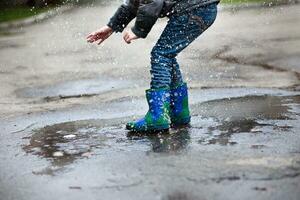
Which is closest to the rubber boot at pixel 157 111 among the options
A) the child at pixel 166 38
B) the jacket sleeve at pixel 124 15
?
the child at pixel 166 38

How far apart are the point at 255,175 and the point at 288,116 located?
1.53 meters

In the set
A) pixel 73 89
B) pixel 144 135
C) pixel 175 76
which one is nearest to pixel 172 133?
pixel 144 135

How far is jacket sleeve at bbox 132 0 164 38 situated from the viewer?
3.88 m

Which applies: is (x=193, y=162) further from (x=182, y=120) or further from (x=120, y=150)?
(x=182, y=120)

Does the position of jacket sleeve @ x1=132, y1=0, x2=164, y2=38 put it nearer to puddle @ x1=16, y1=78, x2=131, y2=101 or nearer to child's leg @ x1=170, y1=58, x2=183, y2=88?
child's leg @ x1=170, y1=58, x2=183, y2=88

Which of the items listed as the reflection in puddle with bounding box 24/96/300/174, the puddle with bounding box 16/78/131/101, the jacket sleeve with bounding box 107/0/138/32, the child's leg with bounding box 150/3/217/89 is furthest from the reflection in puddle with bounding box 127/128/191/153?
the puddle with bounding box 16/78/131/101

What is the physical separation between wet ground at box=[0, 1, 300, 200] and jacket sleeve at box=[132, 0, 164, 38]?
2.50 feet

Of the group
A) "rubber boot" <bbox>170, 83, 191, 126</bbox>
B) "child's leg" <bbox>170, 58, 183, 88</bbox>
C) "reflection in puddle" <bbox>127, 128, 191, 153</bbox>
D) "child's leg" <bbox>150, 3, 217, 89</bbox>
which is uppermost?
"child's leg" <bbox>150, 3, 217, 89</bbox>

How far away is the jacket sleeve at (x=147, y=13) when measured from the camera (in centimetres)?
388

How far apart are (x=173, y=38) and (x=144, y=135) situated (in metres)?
0.71

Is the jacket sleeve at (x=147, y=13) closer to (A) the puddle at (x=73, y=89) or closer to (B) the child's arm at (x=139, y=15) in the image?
(B) the child's arm at (x=139, y=15)

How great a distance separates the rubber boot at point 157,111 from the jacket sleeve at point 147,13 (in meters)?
0.45

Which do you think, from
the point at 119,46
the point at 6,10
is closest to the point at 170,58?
A: the point at 119,46

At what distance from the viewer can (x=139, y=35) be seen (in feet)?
13.1
